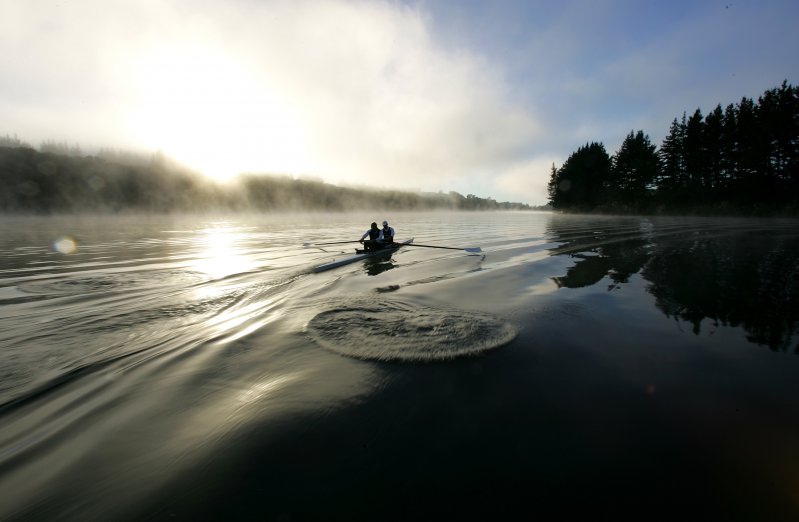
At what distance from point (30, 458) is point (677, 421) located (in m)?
7.03

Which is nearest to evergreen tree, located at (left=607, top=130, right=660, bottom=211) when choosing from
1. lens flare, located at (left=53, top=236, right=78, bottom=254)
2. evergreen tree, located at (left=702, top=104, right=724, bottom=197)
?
evergreen tree, located at (left=702, top=104, right=724, bottom=197)

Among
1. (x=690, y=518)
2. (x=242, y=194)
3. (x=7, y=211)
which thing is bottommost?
(x=690, y=518)

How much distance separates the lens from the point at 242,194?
16238 cm

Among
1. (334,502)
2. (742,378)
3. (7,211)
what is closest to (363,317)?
(334,502)

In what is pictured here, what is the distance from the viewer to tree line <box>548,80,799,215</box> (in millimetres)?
43875

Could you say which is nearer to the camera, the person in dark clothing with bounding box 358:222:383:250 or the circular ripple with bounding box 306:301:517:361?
the circular ripple with bounding box 306:301:517:361

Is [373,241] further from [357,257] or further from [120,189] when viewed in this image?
[120,189]

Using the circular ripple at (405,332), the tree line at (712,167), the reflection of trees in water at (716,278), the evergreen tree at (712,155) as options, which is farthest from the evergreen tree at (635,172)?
the circular ripple at (405,332)

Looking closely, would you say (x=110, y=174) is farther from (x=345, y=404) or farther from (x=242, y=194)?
(x=345, y=404)

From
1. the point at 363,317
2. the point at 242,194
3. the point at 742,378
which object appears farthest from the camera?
the point at 242,194

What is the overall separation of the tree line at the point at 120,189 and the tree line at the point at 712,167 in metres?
126

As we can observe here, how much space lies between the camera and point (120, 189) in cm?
13488

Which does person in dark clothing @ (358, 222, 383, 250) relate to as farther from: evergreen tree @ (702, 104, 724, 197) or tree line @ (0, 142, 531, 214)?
tree line @ (0, 142, 531, 214)

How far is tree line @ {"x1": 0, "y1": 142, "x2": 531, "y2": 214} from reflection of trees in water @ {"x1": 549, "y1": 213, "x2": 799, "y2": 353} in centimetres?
14557
